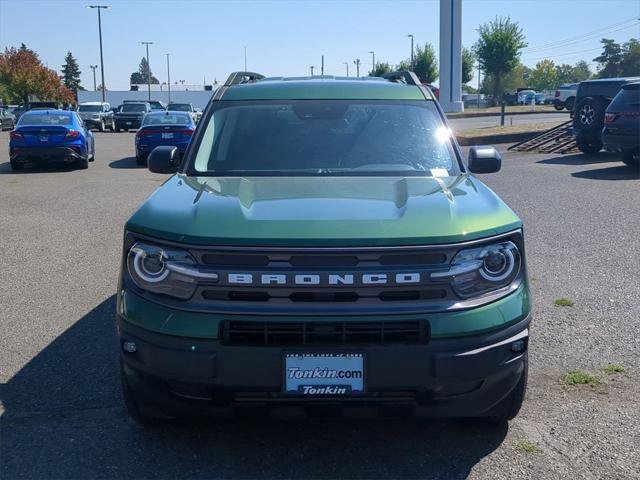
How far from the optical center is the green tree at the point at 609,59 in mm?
106250

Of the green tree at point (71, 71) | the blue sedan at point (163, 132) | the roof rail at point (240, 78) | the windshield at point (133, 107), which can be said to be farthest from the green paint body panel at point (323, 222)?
the green tree at point (71, 71)

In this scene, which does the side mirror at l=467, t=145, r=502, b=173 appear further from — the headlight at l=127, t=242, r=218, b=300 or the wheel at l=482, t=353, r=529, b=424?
the headlight at l=127, t=242, r=218, b=300

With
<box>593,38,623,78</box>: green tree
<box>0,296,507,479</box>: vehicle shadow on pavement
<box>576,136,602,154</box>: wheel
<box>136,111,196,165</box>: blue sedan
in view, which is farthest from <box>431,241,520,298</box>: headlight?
<box>593,38,623,78</box>: green tree

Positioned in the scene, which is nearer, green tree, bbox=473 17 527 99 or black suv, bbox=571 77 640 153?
black suv, bbox=571 77 640 153

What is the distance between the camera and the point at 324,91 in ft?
17.6

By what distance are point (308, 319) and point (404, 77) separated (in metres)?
3.21

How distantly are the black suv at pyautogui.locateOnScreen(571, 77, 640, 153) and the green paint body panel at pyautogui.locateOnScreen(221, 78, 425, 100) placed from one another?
14.3 metres

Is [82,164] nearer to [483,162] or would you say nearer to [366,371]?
[483,162]

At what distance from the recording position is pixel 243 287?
340 centimetres

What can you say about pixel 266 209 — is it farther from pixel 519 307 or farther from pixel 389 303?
pixel 519 307

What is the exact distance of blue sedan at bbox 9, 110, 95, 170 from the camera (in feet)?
60.8

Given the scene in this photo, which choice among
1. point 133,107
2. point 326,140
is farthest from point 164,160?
point 133,107

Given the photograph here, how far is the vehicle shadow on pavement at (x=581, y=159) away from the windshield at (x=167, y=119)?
30.1ft

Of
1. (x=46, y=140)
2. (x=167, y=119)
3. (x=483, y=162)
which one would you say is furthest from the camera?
(x=167, y=119)
